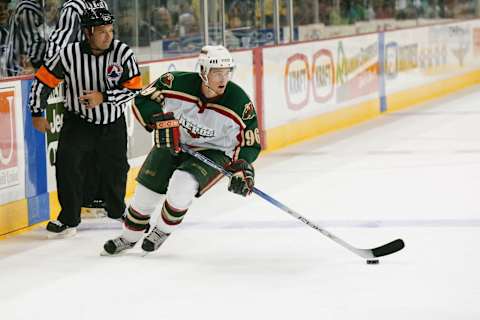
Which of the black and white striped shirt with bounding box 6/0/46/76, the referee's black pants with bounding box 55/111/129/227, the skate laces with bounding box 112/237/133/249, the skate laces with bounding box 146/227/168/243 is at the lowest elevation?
the skate laces with bounding box 112/237/133/249

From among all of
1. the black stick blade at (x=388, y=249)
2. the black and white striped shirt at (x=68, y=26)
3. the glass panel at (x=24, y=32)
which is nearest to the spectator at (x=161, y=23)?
the glass panel at (x=24, y=32)

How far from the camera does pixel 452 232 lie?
217 inches

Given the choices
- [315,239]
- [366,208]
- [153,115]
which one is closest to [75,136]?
[153,115]

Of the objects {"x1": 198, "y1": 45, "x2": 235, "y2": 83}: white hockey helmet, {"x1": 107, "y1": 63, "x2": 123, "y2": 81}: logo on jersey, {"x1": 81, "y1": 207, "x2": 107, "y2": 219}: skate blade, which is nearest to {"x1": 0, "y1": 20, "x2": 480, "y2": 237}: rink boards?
{"x1": 81, "y1": 207, "x2": 107, "y2": 219}: skate blade

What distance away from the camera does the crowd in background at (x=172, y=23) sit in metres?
6.56

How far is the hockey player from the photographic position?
4816 millimetres

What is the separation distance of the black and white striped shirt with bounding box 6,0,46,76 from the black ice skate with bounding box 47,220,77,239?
3.87ft

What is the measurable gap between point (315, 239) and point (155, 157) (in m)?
0.93

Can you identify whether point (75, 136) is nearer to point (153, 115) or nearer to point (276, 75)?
point (153, 115)

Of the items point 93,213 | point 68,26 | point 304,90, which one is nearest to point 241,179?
point 93,213

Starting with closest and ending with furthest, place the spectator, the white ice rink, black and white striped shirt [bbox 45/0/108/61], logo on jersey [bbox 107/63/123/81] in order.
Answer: the white ice rink < logo on jersey [bbox 107/63/123/81] < black and white striped shirt [bbox 45/0/108/61] < the spectator

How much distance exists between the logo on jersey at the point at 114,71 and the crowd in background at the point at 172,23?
0.96 meters

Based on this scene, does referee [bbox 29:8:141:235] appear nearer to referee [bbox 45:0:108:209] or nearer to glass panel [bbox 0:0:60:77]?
referee [bbox 45:0:108:209]

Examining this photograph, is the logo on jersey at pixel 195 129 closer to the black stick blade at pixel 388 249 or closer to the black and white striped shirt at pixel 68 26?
the black stick blade at pixel 388 249
